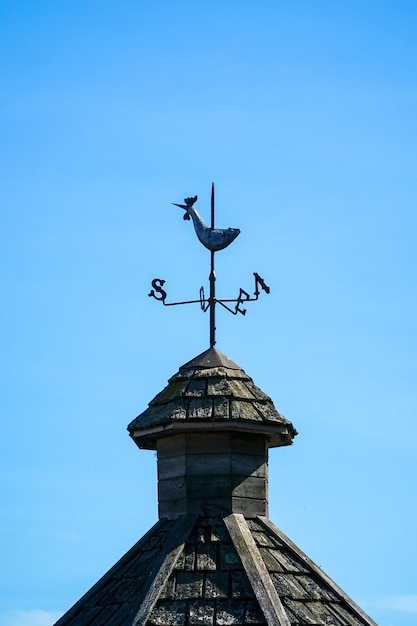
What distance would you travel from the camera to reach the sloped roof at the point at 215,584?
1261 cm

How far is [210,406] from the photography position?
13922 millimetres

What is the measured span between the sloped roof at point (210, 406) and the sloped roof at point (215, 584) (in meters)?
0.85

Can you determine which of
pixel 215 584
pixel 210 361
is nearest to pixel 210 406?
pixel 210 361

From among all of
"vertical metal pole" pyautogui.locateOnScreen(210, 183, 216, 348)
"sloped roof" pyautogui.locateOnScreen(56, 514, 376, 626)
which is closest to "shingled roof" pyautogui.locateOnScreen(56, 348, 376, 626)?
"sloped roof" pyautogui.locateOnScreen(56, 514, 376, 626)

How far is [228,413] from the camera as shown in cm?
1381

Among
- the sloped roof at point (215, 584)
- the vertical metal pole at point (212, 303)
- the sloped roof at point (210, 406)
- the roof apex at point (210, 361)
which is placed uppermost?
the vertical metal pole at point (212, 303)

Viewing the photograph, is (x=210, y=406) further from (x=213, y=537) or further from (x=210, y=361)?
(x=213, y=537)

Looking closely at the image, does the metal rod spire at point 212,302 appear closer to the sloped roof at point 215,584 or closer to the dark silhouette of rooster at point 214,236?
the dark silhouette of rooster at point 214,236

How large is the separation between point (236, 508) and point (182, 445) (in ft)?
2.57

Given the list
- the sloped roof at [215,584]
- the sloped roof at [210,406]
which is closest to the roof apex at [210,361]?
the sloped roof at [210,406]

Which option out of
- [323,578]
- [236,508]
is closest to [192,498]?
[236,508]

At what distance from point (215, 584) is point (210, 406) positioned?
179 cm

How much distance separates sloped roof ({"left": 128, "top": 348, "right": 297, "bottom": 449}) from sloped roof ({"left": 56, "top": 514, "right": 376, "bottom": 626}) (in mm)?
846

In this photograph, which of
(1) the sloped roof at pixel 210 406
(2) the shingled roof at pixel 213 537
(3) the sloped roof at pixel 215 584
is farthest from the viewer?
(1) the sloped roof at pixel 210 406
